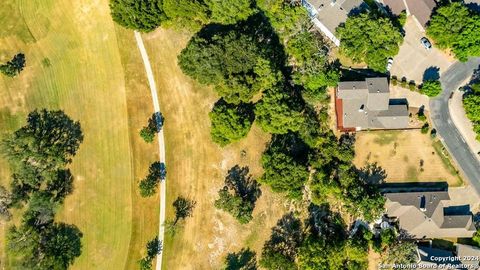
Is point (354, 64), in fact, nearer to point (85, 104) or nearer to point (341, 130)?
point (341, 130)

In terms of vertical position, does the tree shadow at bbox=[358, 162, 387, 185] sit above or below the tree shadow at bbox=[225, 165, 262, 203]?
above

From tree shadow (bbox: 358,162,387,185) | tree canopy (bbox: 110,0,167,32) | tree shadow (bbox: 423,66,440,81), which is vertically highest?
tree canopy (bbox: 110,0,167,32)

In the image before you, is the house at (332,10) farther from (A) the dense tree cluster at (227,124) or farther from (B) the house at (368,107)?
(A) the dense tree cluster at (227,124)

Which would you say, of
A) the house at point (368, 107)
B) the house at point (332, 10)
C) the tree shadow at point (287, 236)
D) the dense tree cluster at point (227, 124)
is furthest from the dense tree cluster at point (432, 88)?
the tree shadow at point (287, 236)

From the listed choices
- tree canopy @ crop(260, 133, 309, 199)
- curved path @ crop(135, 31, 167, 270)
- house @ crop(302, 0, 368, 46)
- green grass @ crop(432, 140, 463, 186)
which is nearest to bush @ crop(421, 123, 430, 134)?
green grass @ crop(432, 140, 463, 186)

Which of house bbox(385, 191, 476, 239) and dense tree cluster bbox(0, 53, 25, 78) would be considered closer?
house bbox(385, 191, 476, 239)

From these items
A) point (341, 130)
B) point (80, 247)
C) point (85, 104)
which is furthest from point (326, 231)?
point (85, 104)

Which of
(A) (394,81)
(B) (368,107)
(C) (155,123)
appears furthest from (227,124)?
(A) (394,81)

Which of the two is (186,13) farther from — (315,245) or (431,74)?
(431,74)

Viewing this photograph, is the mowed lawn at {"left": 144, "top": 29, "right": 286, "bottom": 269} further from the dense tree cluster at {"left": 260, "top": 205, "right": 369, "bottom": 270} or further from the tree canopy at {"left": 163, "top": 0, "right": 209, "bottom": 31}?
the tree canopy at {"left": 163, "top": 0, "right": 209, "bottom": 31}
